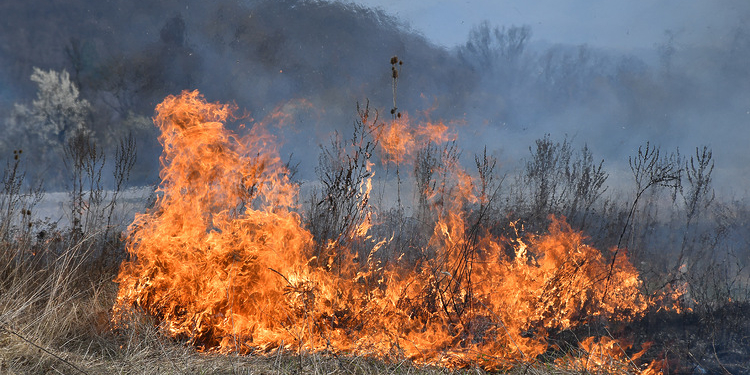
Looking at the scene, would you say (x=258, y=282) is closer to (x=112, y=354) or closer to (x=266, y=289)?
(x=266, y=289)

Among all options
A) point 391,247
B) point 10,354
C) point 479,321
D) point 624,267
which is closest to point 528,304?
point 479,321

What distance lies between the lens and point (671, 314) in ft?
26.4

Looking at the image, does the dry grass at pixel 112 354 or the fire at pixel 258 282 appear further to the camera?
the fire at pixel 258 282

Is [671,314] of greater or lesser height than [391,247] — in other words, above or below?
below

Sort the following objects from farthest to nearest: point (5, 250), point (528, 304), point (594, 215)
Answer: point (594, 215)
point (5, 250)
point (528, 304)

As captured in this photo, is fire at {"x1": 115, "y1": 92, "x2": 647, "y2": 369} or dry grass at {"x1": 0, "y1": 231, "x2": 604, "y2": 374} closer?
dry grass at {"x1": 0, "y1": 231, "x2": 604, "y2": 374}

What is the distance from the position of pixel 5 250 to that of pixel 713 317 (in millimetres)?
10728

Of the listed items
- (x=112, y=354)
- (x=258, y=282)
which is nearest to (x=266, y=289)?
(x=258, y=282)

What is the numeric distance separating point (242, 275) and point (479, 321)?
2408 mm

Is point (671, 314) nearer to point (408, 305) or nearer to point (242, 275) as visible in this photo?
point (408, 305)

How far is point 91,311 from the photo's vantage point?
5070mm

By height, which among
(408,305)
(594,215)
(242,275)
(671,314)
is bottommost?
(671,314)

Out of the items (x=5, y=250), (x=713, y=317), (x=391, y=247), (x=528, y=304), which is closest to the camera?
(x=528, y=304)

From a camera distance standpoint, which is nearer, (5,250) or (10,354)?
(10,354)
